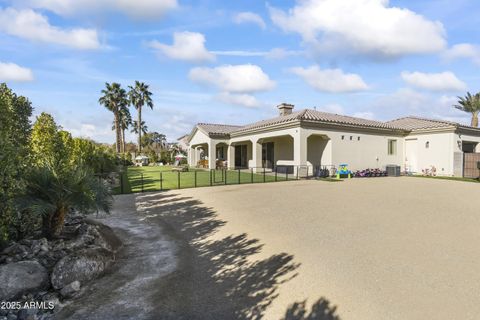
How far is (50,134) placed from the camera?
9.48m

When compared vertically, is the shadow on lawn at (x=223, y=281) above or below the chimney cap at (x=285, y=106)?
below

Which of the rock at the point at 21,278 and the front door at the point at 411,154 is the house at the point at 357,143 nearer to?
the front door at the point at 411,154

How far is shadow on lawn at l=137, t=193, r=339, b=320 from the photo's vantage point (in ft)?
12.3

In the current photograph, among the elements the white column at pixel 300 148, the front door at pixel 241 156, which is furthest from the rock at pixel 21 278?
the front door at pixel 241 156

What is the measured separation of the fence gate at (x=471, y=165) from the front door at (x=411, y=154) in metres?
3.28

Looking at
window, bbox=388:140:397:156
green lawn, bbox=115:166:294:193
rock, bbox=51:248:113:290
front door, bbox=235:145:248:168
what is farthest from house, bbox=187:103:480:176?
rock, bbox=51:248:113:290

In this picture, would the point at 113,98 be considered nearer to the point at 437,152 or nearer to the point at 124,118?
the point at 124,118

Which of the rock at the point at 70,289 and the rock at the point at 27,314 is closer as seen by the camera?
the rock at the point at 27,314

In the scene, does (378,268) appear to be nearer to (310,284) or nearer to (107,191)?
(310,284)

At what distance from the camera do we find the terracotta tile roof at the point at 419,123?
22.8 m

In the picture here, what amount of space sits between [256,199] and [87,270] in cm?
774

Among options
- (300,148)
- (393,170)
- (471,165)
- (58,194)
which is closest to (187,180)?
(300,148)

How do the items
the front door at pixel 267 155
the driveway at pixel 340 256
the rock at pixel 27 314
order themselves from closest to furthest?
the rock at pixel 27 314, the driveway at pixel 340 256, the front door at pixel 267 155

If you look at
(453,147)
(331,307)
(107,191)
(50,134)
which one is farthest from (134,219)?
(453,147)
